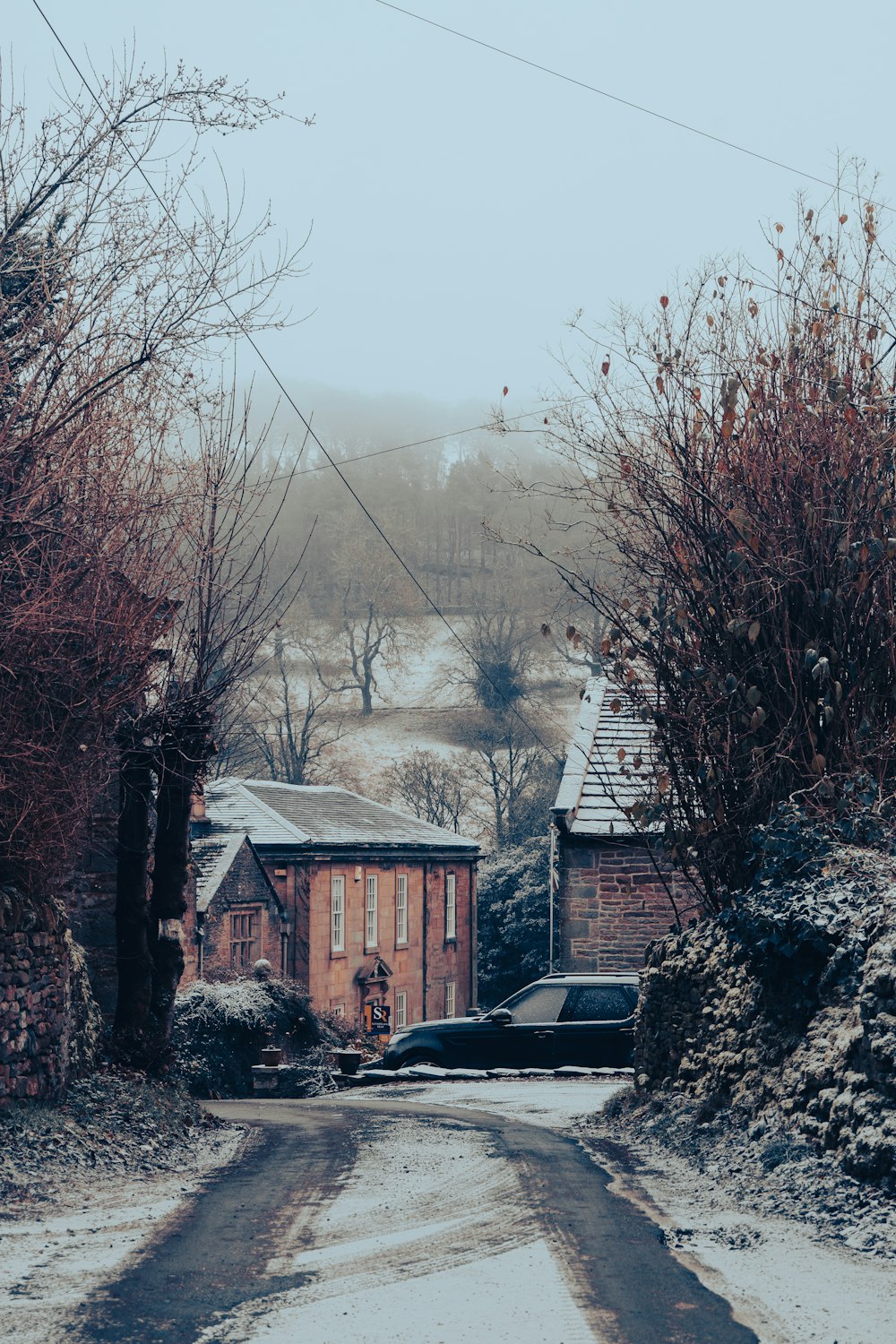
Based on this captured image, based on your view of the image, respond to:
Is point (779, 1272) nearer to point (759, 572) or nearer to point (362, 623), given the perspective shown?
point (759, 572)

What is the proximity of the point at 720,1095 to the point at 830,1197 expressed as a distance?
104 inches

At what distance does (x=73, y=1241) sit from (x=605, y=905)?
13.7 meters

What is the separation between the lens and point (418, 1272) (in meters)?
5.91

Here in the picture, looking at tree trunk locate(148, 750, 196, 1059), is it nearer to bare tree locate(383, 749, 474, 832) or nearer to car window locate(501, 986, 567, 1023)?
car window locate(501, 986, 567, 1023)

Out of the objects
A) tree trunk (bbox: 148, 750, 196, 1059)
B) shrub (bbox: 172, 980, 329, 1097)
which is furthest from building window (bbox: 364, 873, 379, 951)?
tree trunk (bbox: 148, 750, 196, 1059)

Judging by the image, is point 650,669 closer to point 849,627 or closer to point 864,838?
point 849,627

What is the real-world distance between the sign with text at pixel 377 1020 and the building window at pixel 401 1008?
1038 millimetres

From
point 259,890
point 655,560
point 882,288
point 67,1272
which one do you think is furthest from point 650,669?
point 259,890

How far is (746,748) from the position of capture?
11.0 m

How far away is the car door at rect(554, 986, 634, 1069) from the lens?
1756 centimetres

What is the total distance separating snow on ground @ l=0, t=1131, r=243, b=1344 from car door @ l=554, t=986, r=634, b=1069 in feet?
29.2

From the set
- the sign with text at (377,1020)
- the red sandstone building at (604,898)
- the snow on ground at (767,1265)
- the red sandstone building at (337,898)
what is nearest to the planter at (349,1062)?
the red sandstone building at (604,898)

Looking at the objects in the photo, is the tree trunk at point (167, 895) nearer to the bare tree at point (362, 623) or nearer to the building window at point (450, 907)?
the building window at point (450, 907)

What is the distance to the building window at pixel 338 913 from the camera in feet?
115
